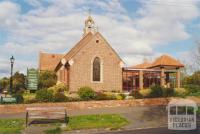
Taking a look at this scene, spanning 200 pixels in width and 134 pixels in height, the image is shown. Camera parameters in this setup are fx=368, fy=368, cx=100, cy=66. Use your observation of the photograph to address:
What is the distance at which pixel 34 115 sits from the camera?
22.1 m

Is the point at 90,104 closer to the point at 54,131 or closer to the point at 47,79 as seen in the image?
the point at 54,131

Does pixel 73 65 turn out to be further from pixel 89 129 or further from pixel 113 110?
pixel 89 129

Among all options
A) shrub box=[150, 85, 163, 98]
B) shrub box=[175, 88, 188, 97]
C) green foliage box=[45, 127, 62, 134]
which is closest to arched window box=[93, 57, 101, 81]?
shrub box=[150, 85, 163, 98]

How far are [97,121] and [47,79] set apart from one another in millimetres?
27153

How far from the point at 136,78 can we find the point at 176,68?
231 inches

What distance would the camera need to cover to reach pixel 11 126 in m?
21.6

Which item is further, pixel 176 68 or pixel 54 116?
pixel 176 68

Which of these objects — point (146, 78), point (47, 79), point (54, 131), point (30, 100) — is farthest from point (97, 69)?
point (54, 131)

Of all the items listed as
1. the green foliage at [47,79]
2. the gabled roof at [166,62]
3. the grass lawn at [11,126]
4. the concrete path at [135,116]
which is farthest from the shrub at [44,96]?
the gabled roof at [166,62]

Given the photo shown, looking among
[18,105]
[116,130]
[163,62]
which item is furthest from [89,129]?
[163,62]

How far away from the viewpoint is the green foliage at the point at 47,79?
4778cm

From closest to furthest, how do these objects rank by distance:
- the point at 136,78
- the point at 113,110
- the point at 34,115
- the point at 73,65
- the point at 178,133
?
the point at 178,133 → the point at 34,115 → the point at 113,110 → the point at 73,65 → the point at 136,78

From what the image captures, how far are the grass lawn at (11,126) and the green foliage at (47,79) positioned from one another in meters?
24.6

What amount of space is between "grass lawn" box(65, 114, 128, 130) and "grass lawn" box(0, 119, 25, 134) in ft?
9.20
